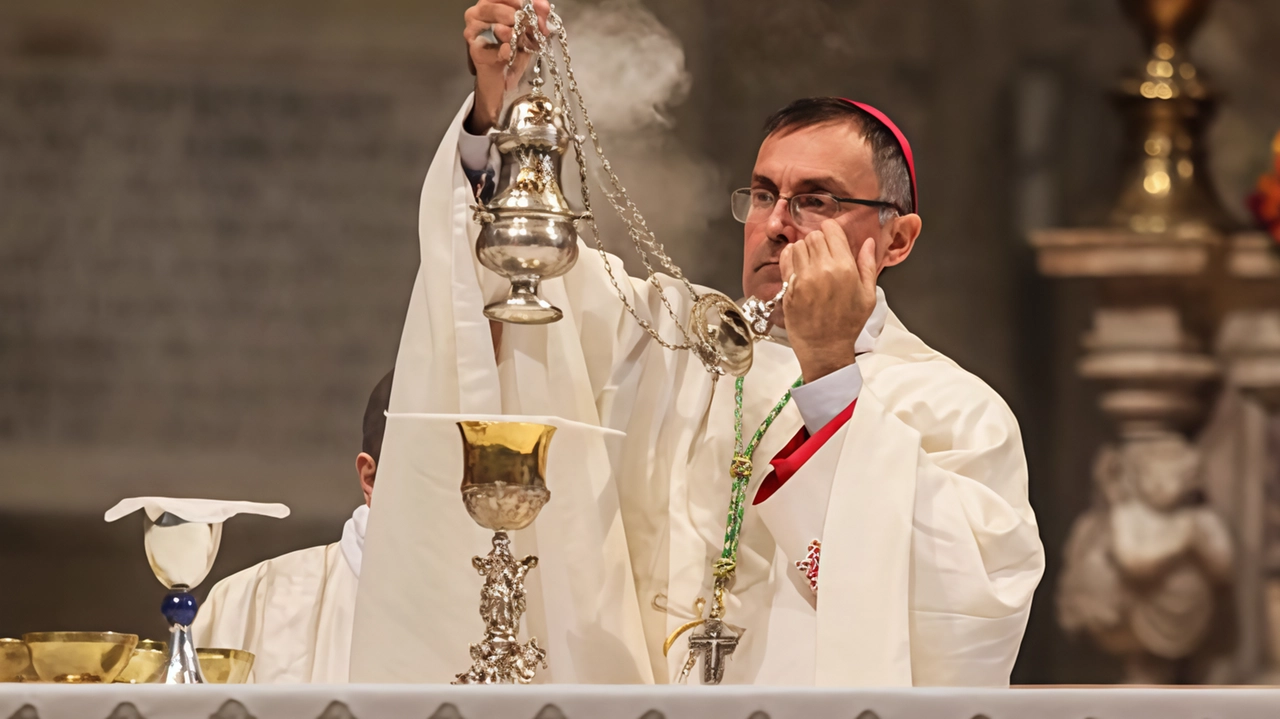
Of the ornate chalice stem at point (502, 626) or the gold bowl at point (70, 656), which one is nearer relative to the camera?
the ornate chalice stem at point (502, 626)

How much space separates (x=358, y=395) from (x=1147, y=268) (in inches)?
118

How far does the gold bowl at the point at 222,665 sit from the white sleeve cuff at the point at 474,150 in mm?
960

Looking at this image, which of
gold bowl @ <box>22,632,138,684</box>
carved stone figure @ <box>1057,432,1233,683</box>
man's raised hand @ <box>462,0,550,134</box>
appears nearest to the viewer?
gold bowl @ <box>22,632,138,684</box>

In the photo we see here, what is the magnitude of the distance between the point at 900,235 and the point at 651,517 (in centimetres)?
85

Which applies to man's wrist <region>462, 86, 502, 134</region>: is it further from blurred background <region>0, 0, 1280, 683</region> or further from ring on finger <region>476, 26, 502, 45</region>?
blurred background <region>0, 0, 1280, 683</region>

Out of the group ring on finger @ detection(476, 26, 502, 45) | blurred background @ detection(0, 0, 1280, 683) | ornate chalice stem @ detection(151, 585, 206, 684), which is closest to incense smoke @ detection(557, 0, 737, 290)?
blurred background @ detection(0, 0, 1280, 683)

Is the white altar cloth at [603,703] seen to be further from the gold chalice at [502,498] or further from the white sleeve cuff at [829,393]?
the white sleeve cuff at [829,393]

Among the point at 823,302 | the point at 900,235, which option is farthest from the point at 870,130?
the point at 823,302

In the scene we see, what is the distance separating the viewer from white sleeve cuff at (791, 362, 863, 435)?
2.84m

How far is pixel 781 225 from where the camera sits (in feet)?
10.5

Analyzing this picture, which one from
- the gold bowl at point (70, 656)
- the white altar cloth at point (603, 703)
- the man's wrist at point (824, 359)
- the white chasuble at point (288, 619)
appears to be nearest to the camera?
the white altar cloth at point (603, 703)

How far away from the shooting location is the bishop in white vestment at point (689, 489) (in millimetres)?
2738

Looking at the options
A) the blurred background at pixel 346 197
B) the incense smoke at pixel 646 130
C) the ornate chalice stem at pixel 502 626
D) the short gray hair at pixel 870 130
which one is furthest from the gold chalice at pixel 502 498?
the incense smoke at pixel 646 130

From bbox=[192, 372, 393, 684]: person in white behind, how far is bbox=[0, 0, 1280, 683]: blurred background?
109 centimetres
